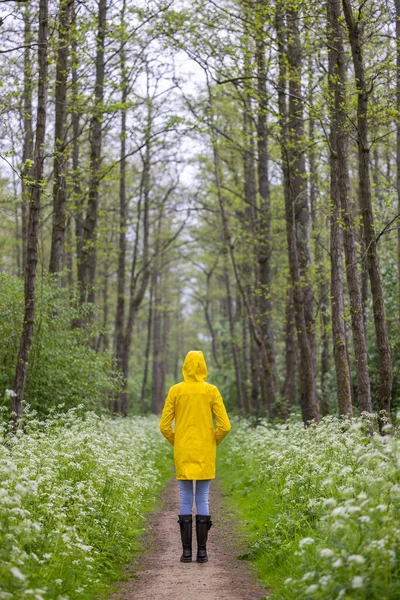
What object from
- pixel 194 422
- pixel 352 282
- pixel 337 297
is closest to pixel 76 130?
pixel 337 297

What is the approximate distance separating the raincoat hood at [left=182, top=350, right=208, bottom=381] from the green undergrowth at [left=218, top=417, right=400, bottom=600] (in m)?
1.66

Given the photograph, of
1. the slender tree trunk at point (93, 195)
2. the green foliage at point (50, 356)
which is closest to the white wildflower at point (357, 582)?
the green foliage at point (50, 356)

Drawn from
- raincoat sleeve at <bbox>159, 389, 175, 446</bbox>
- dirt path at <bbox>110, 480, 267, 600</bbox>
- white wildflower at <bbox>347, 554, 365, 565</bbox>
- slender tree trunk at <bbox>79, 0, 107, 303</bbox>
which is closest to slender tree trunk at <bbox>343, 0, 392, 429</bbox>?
dirt path at <bbox>110, 480, 267, 600</bbox>

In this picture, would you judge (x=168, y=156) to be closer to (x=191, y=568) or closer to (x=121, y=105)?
(x=121, y=105)

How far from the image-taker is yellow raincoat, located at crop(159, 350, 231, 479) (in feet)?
26.1

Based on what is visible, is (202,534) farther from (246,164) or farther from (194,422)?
(246,164)

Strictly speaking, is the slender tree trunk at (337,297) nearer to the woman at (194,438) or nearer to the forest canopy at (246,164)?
→ the forest canopy at (246,164)

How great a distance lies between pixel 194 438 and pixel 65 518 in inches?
68.3

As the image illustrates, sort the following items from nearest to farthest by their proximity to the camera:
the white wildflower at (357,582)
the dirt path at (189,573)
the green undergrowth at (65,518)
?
1. the white wildflower at (357,582)
2. the green undergrowth at (65,518)
3. the dirt path at (189,573)

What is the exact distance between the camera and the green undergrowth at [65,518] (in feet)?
18.0

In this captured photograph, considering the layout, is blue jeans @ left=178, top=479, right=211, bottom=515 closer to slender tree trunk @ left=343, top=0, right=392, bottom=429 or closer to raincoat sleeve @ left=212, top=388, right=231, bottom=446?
raincoat sleeve @ left=212, top=388, right=231, bottom=446

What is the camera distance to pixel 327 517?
5.59 meters

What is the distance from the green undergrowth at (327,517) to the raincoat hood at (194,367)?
1.66 meters

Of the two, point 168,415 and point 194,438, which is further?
point 168,415
